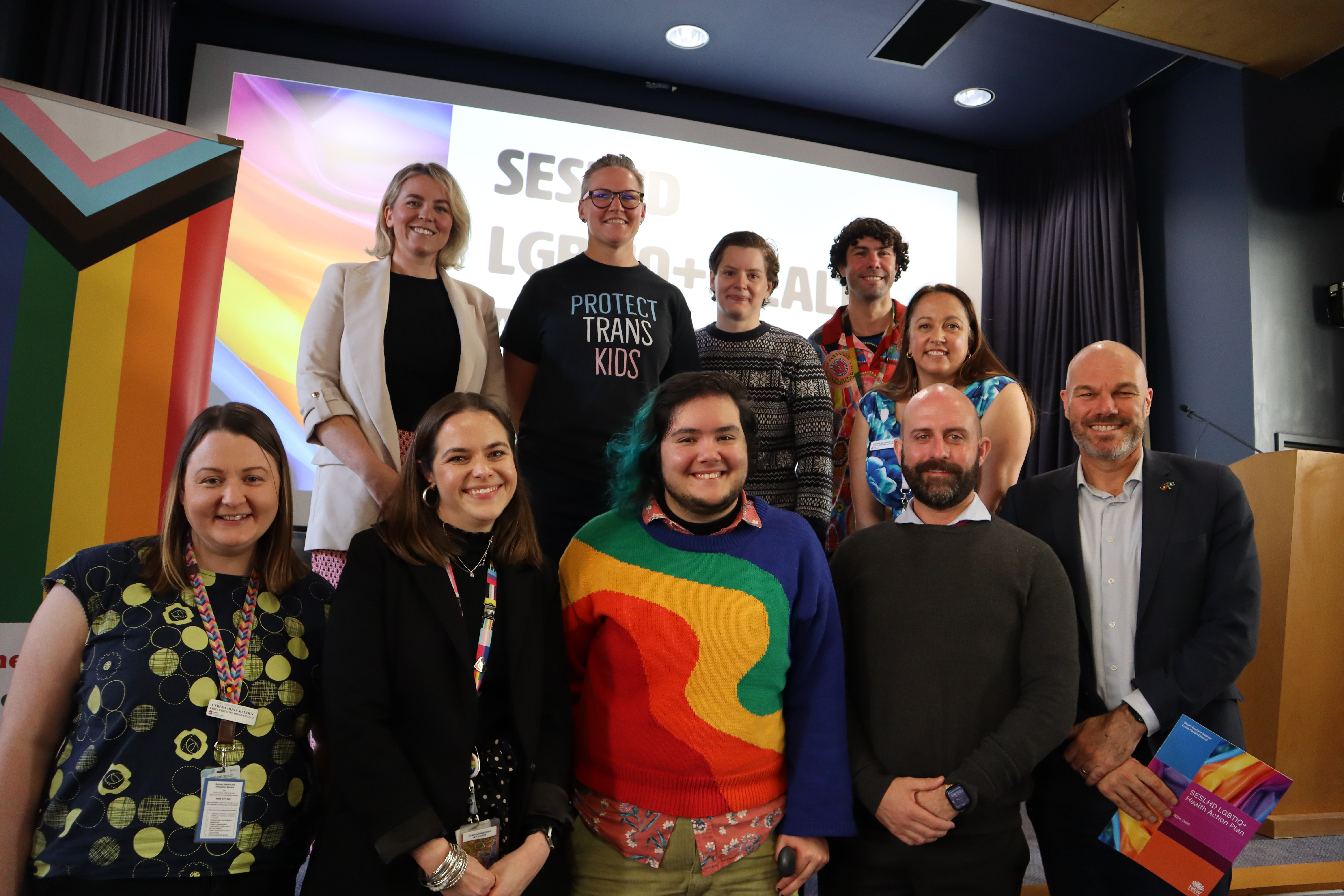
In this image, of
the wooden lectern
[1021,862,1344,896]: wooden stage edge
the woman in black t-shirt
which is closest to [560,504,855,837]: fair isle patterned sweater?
the woman in black t-shirt

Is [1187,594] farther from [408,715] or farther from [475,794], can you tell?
[408,715]

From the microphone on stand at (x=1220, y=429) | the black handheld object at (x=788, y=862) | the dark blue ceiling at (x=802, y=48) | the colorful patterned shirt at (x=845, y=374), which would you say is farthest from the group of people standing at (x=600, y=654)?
the dark blue ceiling at (x=802, y=48)

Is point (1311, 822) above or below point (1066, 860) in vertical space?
below

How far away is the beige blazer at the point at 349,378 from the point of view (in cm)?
215

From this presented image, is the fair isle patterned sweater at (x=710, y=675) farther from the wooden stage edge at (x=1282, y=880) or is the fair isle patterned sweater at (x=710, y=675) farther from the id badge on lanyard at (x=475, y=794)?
the wooden stage edge at (x=1282, y=880)

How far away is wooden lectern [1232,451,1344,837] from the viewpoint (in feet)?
11.2

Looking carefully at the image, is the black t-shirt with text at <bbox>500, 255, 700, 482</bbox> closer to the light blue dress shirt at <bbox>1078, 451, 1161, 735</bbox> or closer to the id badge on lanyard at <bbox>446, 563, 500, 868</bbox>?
the id badge on lanyard at <bbox>446, 563, 500, 868</bbox>

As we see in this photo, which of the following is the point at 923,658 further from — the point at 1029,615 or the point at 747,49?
the point at 747,49

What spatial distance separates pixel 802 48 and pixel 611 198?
3.10 meters

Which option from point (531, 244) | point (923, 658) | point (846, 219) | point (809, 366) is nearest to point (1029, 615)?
point (923, 658)

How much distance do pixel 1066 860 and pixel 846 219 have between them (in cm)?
431

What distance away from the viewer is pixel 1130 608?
2016 mm

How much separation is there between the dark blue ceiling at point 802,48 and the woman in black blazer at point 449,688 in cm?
371

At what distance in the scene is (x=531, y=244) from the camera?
482 centimetres
